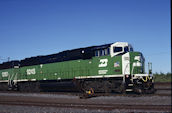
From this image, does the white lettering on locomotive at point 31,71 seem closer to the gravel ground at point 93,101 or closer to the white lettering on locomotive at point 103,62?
the gravel ground at point 93,101

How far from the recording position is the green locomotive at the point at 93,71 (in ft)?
51.7

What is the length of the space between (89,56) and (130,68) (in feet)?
11.7

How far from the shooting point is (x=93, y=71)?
17.3m

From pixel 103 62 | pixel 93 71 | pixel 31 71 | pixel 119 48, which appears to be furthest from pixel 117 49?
pixel 31 71

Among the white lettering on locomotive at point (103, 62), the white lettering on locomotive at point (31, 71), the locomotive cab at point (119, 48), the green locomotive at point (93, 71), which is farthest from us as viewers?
the white lettering on locomotive at point (31, 71)

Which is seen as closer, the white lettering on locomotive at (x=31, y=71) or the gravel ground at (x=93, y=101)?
the gravel ground at (x=93, y=101)

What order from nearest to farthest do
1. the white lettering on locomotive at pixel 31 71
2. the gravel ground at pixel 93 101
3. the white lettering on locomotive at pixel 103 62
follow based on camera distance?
the gravel ground at pixel 93 101 → the white lettering on locomotive at pixel 103 62 → the white lettering on locomotive at pixel 31 71

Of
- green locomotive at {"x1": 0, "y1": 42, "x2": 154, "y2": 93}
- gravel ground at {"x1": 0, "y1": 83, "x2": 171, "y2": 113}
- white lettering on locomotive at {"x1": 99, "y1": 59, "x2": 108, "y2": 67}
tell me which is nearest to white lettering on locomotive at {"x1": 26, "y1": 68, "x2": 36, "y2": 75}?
green locomotive at {"x1": 0, "y1": 42, "x2": 154, "y2": 93}

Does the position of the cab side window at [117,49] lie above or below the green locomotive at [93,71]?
above

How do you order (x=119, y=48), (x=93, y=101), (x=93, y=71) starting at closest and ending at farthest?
(x=93, y=101), (x=119, y=48), (x=93, y=71)

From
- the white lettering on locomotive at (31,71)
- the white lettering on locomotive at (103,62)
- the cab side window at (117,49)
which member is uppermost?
the cab side window at (117,49)

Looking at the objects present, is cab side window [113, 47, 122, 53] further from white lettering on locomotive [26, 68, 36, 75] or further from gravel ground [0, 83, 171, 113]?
white lettering on locomotive [26, 68, 36, 75]

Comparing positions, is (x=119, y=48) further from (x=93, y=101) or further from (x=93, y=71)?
(x=93, y=101)

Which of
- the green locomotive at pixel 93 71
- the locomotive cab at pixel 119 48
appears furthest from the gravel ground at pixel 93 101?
the locomotive cab at pixel 119 48
